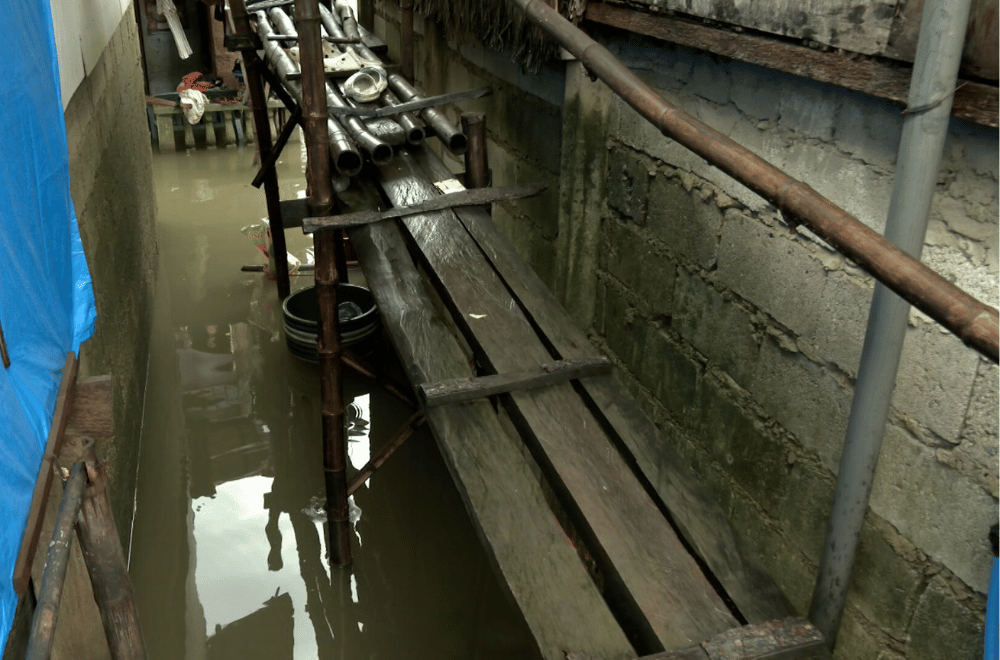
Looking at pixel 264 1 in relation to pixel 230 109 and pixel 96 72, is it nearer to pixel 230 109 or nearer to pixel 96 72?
pixel 96 72

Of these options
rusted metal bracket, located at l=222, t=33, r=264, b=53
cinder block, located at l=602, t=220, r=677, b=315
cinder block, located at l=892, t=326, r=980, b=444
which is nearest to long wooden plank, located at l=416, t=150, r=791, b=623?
cinder block, located at l=602, t=220, r=677, b=315

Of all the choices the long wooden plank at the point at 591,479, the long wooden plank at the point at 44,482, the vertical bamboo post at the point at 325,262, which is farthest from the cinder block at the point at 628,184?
the long wooden plank at the point at 44,482

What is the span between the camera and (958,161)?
2191 mm

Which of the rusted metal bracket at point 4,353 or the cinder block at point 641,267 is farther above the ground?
the rusted metal bracket at point 4,353

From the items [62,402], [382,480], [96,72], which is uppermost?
[96,72]

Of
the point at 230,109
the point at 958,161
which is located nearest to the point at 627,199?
the point at 958,161

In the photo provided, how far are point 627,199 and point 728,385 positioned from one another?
1.07 metres

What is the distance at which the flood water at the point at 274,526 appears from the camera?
174 inches

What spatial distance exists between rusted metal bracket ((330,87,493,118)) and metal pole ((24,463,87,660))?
275 cm

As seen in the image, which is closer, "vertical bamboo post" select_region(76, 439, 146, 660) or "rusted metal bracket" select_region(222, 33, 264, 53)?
"vertical bamboo post" select_region(76, 439, 146, 660)

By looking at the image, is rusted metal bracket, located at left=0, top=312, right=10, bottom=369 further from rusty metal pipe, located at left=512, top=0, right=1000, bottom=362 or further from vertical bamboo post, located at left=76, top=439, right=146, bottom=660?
rusty metal pipe, located at left=512, top=0, right=1000, bottom=362

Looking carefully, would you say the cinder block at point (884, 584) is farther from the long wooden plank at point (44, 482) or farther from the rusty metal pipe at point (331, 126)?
the rusty metal pipe at point (331, 126)

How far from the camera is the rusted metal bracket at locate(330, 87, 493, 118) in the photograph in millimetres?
4523

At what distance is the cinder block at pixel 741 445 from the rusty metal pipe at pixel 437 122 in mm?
1742
